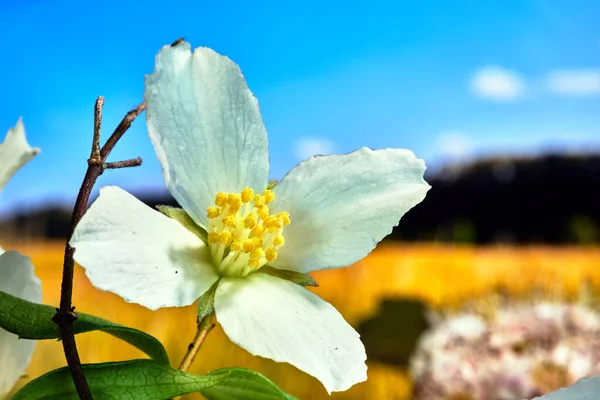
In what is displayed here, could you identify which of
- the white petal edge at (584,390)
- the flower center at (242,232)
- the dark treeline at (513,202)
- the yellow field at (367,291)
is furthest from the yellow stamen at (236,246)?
the dark treeline at (513,202)

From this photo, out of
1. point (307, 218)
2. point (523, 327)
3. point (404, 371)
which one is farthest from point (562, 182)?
point (307, 218)

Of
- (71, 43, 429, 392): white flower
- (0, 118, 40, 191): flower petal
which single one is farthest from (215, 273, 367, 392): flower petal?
(0, 118, 40, 191): flower petal

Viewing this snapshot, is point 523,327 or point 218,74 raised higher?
→ point 218,74

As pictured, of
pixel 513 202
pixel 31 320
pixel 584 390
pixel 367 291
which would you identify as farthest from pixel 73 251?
pixel 513 202

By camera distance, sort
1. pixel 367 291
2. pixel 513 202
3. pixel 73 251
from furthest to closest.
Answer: pixel 513 202 → pixel 367 291 → pixel 73 251

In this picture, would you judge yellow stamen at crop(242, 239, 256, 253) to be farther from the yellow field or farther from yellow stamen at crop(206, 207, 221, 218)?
the yellow field

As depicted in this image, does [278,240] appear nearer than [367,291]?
Yes

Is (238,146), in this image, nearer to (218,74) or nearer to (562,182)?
(218,74)

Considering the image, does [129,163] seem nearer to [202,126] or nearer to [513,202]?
[202,126]
